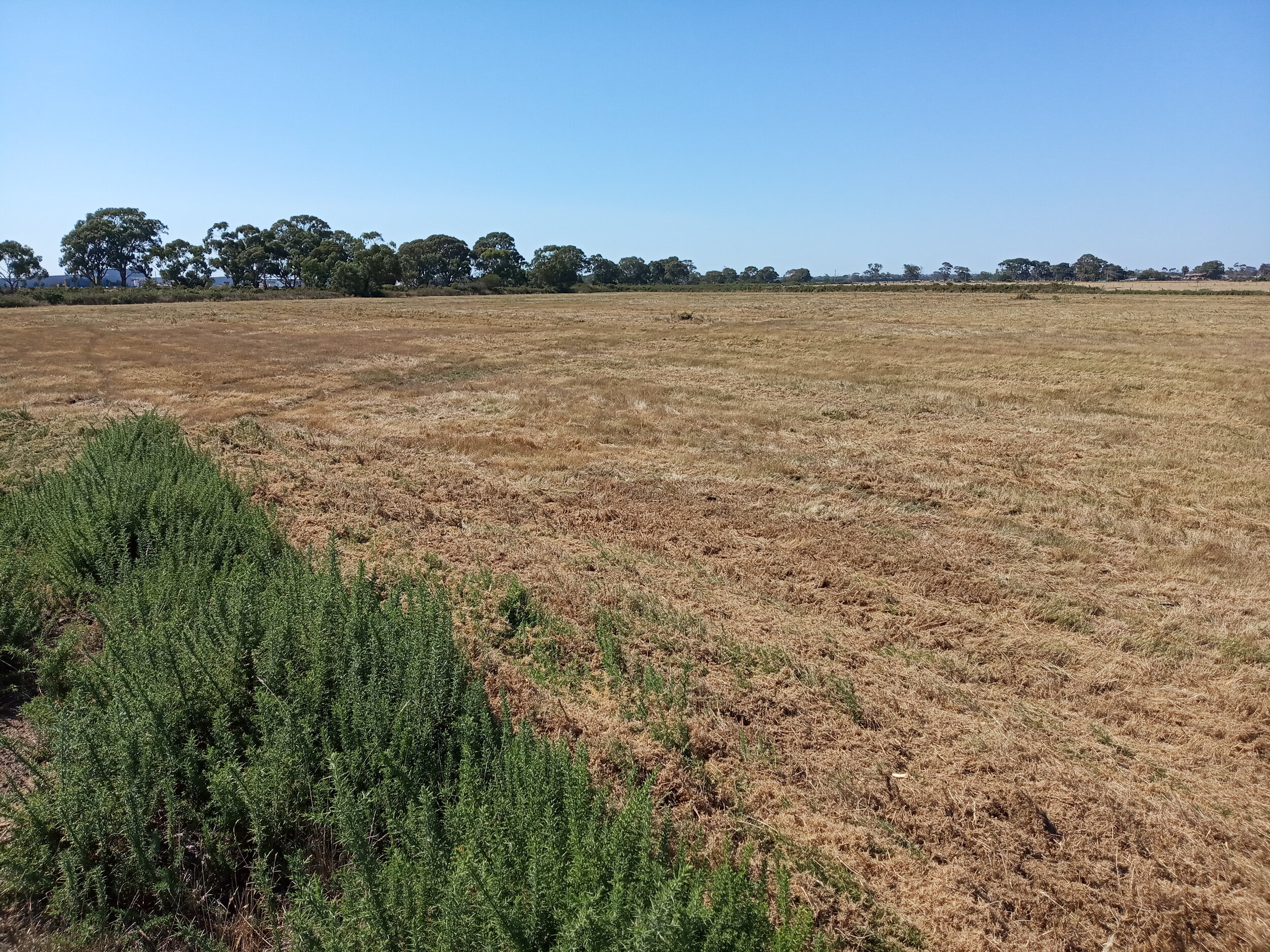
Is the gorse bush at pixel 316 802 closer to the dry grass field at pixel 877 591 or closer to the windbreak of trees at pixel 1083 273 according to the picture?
the dry grass field at pixel 877 591

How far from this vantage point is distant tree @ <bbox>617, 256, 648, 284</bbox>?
428 ft

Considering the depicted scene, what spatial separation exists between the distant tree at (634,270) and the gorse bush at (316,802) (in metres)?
129

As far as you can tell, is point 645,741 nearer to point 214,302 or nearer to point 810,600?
point 810,600

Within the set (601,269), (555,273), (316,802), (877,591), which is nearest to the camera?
(316,802)

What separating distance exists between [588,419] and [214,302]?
53.7 m

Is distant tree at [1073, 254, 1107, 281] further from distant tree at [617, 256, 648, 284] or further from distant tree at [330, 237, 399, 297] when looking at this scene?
distant tree at [330, 237, 399, 297]

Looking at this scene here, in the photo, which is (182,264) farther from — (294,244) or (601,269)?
(601,269)

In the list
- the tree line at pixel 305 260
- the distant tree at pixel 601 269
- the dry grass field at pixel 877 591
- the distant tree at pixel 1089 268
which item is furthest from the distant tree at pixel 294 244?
the distant tree at pixel 1089 268

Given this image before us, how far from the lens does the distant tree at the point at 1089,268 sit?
12606cm

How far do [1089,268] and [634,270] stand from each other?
82425 millimetres

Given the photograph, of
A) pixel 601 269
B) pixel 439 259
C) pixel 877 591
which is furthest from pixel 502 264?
pixel 877 591

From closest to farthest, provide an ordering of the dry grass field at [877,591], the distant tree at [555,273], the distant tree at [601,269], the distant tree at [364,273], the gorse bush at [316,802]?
the gorse bush at [316,802]
the dry grass field at [877,591]
the distant tree at [364,273]
the distant tree at [555,273]
the distant tree at [601,269]

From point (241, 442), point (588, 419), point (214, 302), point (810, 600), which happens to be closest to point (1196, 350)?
point (588, 419)

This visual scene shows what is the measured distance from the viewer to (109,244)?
8962 cm
